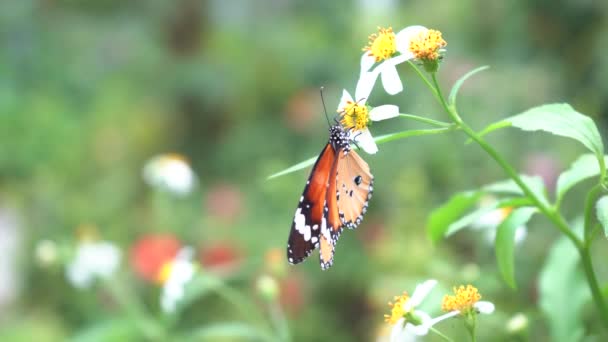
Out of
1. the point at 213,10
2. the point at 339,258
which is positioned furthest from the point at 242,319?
the point at 213,10

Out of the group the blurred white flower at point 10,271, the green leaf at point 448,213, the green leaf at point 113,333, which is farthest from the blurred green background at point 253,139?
the green leaf at point 448,213

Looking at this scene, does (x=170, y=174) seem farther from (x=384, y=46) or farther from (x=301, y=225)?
(x=384, y=46)

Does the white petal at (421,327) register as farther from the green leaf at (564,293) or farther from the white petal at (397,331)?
the green leaf at (564,293)

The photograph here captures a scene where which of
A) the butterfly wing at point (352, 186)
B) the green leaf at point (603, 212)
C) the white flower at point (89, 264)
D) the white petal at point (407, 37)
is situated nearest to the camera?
the green leaf at point (603, 212)

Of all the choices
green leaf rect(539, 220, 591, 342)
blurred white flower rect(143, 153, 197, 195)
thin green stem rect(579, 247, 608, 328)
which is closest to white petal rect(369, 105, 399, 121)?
thin green stem rect(579, 247, 608, 328)

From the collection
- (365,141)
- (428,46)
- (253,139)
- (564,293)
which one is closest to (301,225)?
(365,141)

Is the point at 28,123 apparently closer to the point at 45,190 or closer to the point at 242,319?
the point at 45,190

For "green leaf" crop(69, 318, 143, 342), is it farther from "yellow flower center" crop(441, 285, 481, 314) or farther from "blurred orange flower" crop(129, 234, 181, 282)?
"yellow flower center" crop(441, 285, 481, 314)
